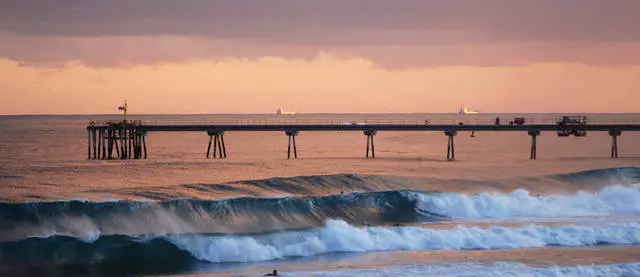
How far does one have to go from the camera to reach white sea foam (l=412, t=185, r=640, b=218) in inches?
2014

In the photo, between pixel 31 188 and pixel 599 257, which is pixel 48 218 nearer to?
pixel 31 188

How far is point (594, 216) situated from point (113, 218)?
Answer: 25394 millimetres

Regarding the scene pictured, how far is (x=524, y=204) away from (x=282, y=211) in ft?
49.7

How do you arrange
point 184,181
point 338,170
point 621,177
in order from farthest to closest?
1. point 338,170
2. point 621,177
3. point 184,181

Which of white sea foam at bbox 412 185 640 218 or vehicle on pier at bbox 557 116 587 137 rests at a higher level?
vehicle on pier at bbox 557 116 587 137

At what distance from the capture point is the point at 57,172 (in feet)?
233

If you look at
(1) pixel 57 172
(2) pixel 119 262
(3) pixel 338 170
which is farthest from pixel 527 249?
(1) pixel 57 172

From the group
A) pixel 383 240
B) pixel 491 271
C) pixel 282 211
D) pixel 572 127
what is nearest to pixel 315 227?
pixel 282 211

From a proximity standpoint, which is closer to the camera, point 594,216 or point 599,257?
point 599,257

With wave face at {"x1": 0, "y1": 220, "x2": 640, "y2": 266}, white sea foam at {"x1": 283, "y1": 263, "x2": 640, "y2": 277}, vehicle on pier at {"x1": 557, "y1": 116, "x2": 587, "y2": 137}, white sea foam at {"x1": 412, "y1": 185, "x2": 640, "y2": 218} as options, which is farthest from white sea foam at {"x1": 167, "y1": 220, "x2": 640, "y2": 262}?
vehicle on pier at {"x1": 557, "y1": 116, "x2": 587, "y2": 137}

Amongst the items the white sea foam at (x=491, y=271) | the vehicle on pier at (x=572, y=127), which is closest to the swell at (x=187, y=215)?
the white sea foam at (x=491, y=271)

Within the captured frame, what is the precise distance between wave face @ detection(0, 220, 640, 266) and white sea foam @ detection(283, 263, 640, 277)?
4698mm

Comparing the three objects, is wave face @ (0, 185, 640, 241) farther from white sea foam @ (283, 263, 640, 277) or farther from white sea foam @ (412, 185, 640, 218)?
white sea foam @ (283, 263, 640, 277)

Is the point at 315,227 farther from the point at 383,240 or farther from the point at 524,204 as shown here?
the point at 524,204
